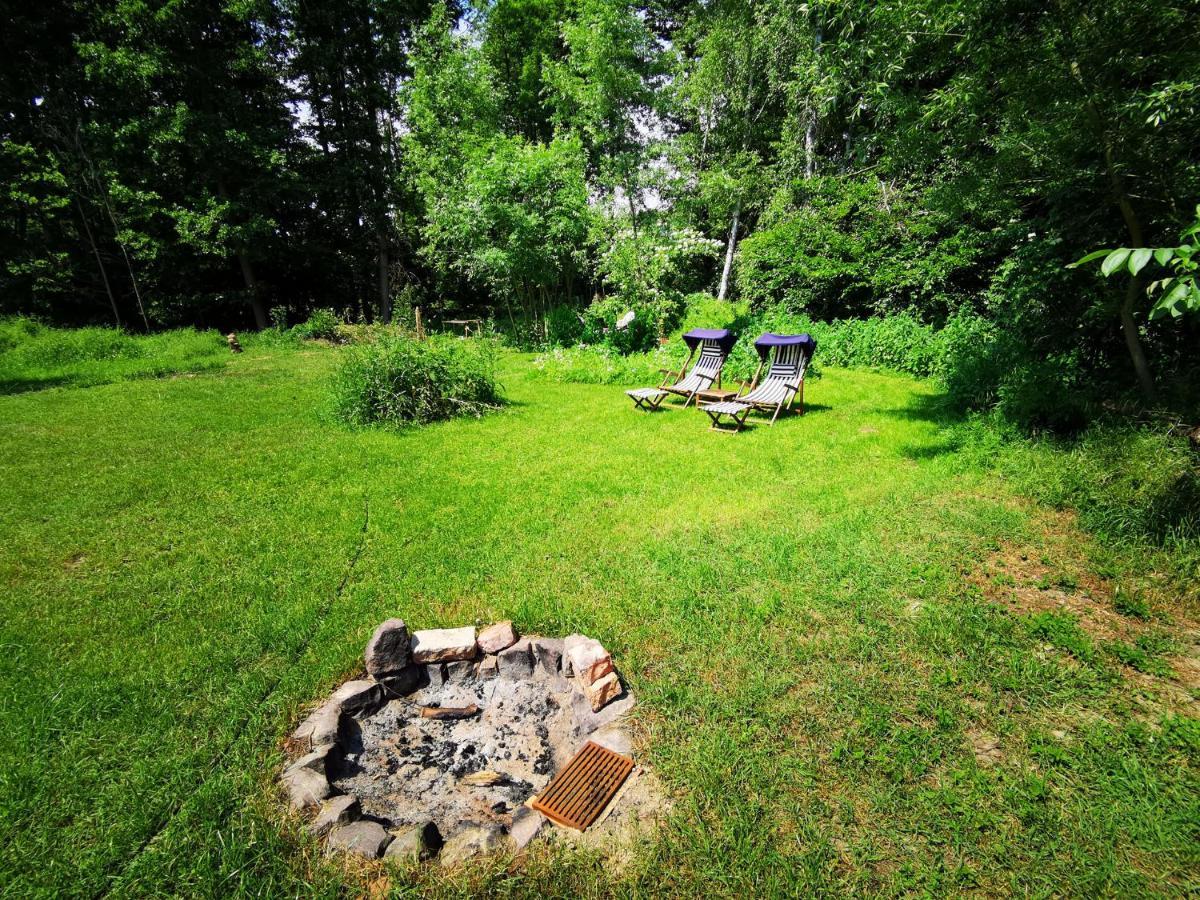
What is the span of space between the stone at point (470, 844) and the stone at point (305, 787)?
2.02ft

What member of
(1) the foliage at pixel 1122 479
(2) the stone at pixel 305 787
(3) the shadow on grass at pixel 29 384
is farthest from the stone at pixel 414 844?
(3) the shadow on grass at pixel 29 384

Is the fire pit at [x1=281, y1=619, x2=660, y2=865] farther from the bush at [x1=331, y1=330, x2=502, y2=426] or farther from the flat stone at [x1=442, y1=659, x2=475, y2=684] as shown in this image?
the bush at [x1=331, y1=330, x2=502, y2=426]

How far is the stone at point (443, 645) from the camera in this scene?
2.88 metres

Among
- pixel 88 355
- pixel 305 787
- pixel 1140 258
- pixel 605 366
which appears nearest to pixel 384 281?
pixel 88 355

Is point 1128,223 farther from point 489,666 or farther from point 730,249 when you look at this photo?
point 730,249

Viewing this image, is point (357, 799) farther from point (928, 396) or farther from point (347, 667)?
point (928, 396)

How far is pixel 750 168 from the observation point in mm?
15734

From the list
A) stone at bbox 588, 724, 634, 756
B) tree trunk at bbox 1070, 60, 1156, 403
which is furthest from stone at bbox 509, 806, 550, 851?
tree trunk at bbox 1070, 60, 1156, 403

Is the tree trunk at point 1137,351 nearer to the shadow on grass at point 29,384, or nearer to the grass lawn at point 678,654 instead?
the grass lawn at point 678,654

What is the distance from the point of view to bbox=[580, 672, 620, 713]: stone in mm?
2633

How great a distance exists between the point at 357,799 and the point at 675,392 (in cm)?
717

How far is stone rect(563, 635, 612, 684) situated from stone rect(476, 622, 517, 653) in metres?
0.36

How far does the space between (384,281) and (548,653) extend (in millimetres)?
24205

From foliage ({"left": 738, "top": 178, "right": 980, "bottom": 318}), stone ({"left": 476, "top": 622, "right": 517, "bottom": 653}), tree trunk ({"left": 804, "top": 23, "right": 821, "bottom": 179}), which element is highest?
tree trunk ({"left": 804, "top": 23, "right": 821, "bottom": 179})
